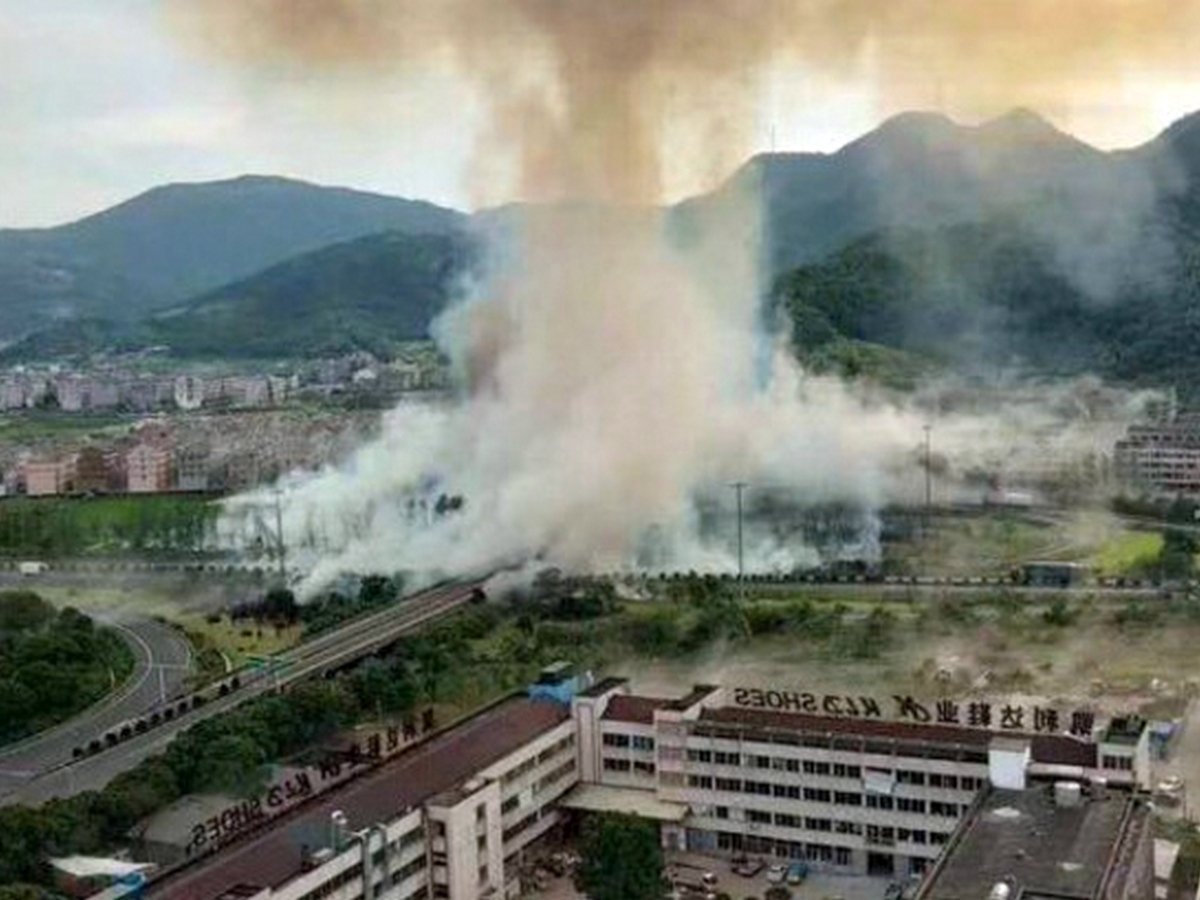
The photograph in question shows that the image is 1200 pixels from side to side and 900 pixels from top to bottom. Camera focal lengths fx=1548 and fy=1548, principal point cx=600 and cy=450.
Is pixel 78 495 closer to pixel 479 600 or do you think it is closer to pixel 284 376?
pixel 479 600

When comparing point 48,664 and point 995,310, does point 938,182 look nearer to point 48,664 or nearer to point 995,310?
point 995,310

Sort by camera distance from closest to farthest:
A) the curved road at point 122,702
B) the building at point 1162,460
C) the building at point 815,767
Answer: the building at point 815,767 → the curved road at point 122,702 → the building at point 1162,460

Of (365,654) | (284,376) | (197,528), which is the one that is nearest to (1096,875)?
(365,654)

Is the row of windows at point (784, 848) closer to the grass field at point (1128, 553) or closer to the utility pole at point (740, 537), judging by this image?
the utility pole at point (740, 537)

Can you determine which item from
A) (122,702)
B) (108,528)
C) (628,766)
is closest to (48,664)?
(122,702)

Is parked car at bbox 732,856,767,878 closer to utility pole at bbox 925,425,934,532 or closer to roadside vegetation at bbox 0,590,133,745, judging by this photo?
roadside vegetation at bbox 0,590,133,745

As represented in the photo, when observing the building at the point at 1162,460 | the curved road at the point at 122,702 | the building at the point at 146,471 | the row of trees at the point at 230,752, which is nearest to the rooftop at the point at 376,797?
the row of trees at the point at 230,752
